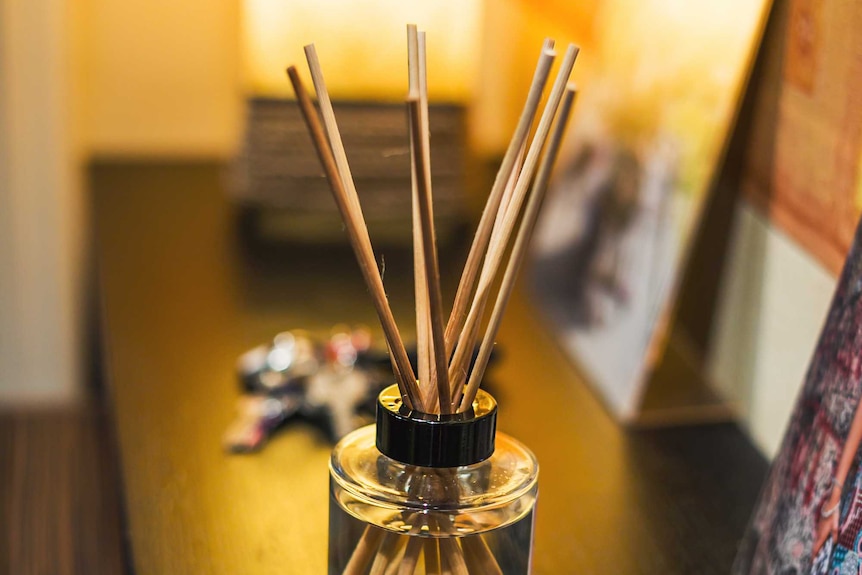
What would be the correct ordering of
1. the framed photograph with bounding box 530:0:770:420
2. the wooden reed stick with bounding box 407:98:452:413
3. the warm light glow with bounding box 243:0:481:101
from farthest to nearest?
the warm light glow with bounding box 243:0:481:101 → the framed photograph with bounding box 530:0:770:420 → the wooden reed stick with bounding box 407:98:452:413

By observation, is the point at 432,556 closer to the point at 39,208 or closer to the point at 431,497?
the point at 431,497

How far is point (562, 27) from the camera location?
114 centimetres

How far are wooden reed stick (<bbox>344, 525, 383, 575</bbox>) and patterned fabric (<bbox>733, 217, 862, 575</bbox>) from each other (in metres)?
0.22

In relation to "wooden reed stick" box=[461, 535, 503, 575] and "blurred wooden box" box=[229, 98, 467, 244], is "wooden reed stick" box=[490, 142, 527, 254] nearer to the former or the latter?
"wooden reed stick" box=[461, 535, 503, 575]

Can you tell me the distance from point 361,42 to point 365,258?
89 centimetres

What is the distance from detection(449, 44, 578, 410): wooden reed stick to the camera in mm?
455

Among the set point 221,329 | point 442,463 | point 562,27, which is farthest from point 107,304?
point 442,463

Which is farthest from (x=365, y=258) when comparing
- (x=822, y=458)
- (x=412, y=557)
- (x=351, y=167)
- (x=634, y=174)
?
(x=351, y=167)

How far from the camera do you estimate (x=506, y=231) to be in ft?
1.54

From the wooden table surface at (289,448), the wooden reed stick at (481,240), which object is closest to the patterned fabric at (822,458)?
the wooden table surface at (289,448)

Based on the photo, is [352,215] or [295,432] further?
[295,432]

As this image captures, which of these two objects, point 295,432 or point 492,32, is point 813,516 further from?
point 492,32

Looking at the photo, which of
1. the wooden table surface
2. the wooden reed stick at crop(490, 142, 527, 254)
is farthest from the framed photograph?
the wooden reed stick at crop(490, 142, 527, 254)

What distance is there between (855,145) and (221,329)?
615 millimetres
